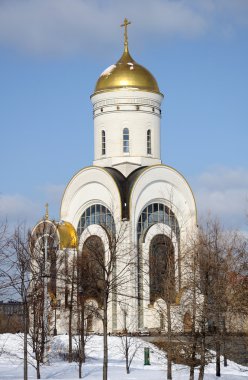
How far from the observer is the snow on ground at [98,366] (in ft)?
104

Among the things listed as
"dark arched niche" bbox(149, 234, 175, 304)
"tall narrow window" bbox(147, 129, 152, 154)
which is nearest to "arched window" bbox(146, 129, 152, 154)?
"tall narrow window" bbox(147, 129, 152, 154)

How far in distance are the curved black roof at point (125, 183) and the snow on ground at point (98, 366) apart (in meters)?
8.09

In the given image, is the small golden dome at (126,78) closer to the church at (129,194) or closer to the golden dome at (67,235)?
the church at (129,194)

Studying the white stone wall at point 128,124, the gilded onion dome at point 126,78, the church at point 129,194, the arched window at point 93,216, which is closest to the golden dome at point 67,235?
the church at point 129,194

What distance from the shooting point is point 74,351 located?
123 ft

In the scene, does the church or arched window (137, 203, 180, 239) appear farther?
arched window (137, 203, 180, 239)

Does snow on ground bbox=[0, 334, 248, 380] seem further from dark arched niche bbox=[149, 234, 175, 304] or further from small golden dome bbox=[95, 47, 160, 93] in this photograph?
small golden dome bbox=[95, 47, 160, 93]

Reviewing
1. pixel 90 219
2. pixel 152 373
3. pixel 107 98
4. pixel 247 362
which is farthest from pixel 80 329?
pixel 107 98

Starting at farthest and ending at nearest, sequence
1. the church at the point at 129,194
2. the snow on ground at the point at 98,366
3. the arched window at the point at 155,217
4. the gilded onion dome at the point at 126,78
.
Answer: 1. the gilded onion dome at the point at 126,78
2. the arched window at the point at 155,217
3. the church at the point at 129,194
4. the snow on ground at the point at 98,366

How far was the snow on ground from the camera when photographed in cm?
3164

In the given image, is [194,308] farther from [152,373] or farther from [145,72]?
[145,72]

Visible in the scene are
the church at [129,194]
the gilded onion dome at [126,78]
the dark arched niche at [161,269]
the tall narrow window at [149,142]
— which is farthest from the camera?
the tall narrow window at [149,142]

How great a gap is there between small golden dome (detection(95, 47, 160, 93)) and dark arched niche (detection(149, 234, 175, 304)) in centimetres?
980

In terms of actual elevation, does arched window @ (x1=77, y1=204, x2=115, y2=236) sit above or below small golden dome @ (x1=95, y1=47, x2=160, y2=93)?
below
